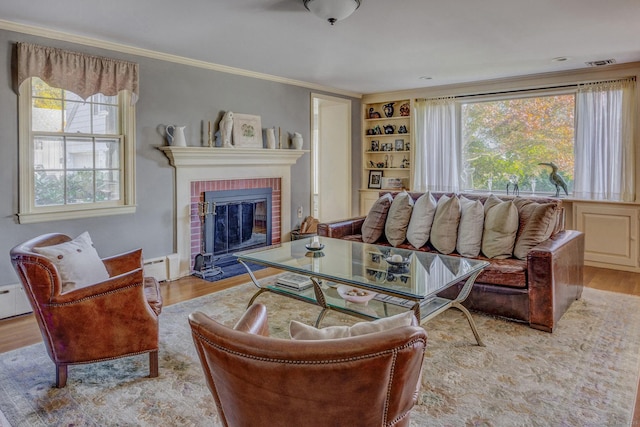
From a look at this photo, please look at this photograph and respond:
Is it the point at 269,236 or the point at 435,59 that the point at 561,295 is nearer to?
the point at 435,59

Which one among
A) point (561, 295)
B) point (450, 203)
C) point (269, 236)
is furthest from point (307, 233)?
point (561, 295)

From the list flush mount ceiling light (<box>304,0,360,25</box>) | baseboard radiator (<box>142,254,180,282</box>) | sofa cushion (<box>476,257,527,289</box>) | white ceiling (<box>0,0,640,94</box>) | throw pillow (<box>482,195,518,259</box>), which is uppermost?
white ceiling (<box>0,0,640,94</box>)

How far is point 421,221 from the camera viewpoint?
13.3 feet

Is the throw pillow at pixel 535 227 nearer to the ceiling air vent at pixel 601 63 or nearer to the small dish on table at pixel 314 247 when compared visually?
the small dish on table at pixel 314 247

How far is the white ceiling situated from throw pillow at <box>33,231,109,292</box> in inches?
65.9

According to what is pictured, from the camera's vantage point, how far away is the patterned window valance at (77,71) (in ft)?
10.8

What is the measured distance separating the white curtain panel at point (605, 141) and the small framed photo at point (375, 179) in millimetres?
2678

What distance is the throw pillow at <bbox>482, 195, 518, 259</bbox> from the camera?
348cm

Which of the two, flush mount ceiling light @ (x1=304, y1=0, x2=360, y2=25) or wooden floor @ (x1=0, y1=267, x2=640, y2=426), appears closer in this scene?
flush mount ceiling light @ (x1=304, y1=0, x2=360, y2=25)

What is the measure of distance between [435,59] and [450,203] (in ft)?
5.21

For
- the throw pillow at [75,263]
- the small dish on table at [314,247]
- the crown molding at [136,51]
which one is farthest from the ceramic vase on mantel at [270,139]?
the throw pillow at [75,263]

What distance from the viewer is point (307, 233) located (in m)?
5.62

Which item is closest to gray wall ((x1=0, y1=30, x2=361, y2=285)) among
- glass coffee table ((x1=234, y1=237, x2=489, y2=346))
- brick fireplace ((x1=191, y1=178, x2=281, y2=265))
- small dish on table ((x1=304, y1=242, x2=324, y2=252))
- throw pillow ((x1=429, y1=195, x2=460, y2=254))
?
brick fireplace ((x1=191, y1=178, x2=281, y2=265))

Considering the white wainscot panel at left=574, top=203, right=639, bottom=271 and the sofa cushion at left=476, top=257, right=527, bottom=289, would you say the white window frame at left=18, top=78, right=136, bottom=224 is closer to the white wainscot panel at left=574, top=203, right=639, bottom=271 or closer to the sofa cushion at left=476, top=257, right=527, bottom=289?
the sofa cushion at left=476, top=257, right=527, bottom=289
